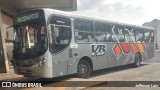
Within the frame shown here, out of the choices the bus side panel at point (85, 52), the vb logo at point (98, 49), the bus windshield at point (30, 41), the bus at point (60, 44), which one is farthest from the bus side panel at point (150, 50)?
the bus windshield at point (30, 41)

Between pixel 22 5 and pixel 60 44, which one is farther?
pixel 22 5

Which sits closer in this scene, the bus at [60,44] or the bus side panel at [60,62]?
the bus at [60,44]

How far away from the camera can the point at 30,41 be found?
12.6 metres

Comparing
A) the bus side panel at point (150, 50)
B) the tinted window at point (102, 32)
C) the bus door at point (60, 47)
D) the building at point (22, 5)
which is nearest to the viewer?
the bus door at point (60, 47)

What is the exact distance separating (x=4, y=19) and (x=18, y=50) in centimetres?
1630

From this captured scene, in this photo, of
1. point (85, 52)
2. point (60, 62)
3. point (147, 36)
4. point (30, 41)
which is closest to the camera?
point (30, 41)

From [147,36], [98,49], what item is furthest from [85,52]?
[147,36]

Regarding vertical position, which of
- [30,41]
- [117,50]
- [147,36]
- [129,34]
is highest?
[129,34]

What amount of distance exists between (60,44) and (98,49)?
3.46m

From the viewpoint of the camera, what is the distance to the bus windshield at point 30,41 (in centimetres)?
1227

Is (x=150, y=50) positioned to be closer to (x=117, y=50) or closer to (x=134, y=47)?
(x=134, y=47)

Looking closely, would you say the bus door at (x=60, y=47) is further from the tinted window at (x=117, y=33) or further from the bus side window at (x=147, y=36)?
the bus side window at (x=147, y=36)

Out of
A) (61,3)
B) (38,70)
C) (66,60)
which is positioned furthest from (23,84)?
(61,3)

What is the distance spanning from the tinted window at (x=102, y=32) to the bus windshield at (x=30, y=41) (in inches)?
163
